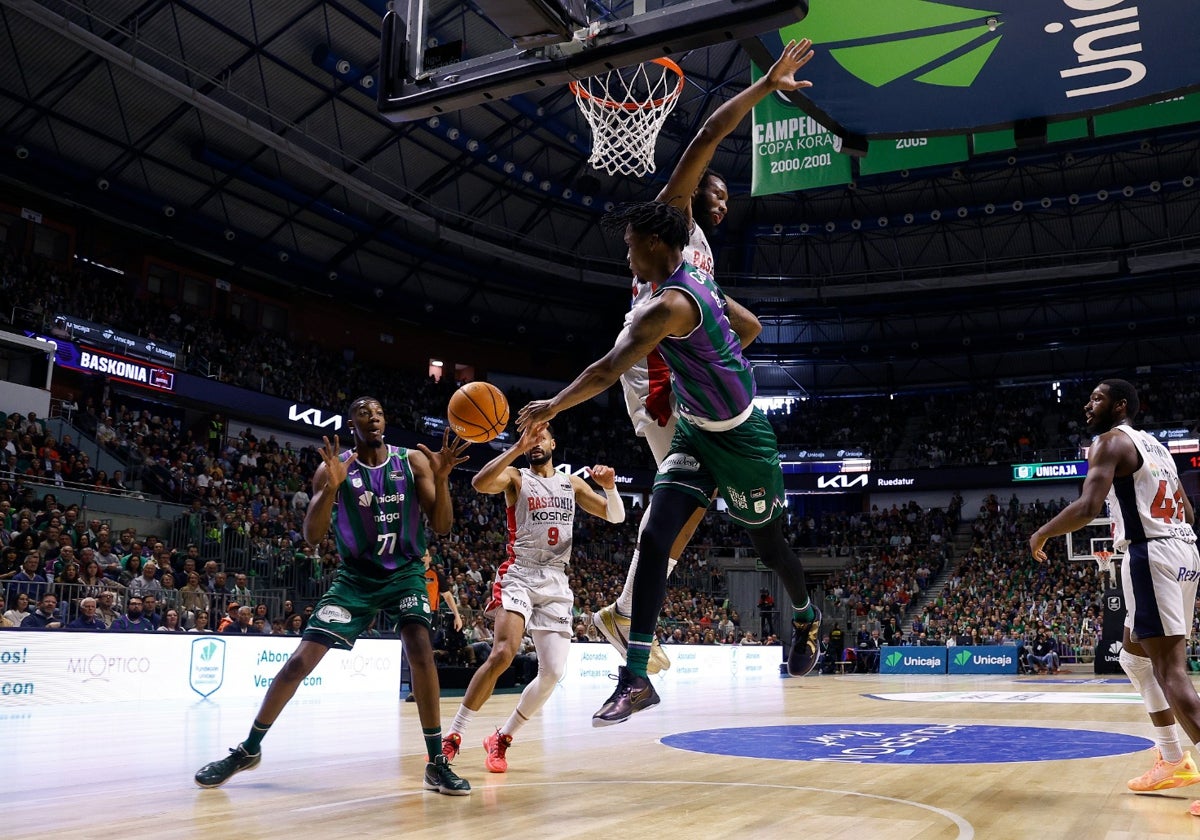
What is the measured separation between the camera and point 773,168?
40.7ft

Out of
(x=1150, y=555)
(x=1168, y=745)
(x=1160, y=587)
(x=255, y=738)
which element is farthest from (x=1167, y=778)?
(x=255, y=738)

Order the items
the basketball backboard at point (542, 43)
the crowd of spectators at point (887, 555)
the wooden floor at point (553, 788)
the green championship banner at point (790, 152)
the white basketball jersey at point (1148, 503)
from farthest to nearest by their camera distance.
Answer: the crowd of spectators at point (887, 555)
the green championship banner at point (790, 152)
the white basketball jersey at point (1148, 503)
the basketball backboard at point (542, 43)
the wooden floor at point (553, 788)

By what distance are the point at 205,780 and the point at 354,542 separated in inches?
59.9

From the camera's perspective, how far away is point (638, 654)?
188 inches

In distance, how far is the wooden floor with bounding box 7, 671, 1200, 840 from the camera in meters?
4.49

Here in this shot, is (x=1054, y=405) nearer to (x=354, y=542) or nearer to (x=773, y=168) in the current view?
(x=773, y=168)

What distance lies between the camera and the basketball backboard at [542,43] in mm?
5379

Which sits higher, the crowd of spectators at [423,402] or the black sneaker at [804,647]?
the crowd of spectators at [423,402]

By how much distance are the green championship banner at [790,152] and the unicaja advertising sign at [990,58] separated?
15.2ft

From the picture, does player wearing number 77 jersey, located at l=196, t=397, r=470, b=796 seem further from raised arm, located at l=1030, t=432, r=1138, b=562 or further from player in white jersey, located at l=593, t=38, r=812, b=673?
raised arm, located at l=1030, t=432, r=1138, b=562

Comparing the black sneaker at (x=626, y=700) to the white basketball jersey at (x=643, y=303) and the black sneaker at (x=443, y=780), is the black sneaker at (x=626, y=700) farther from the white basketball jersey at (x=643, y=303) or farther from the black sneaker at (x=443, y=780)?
the white basketball jersey at (x=643, y=303)

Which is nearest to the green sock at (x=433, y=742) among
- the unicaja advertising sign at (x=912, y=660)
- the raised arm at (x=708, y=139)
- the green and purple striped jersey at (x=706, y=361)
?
the green and purple striped jersey at (x=706, y=361)

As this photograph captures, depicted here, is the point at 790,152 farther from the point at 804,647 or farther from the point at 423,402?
the point at 423,402

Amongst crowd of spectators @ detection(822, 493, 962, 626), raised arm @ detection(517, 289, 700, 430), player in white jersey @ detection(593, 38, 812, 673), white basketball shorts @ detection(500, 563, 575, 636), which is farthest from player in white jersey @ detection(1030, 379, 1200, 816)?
crowd of spectators @ detection(822, 493, 962, 626)
